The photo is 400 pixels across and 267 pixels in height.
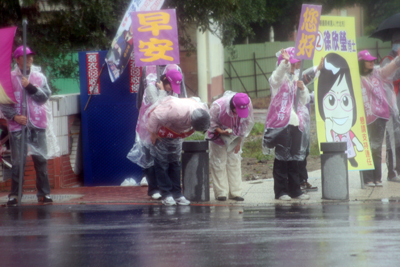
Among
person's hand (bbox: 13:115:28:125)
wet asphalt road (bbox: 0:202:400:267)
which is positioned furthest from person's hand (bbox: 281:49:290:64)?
person's hand (bbox: 13:115:28:125)

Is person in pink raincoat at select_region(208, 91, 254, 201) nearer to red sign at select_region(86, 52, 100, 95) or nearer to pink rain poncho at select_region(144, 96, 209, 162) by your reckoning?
pink rain poncho at select_region(144, 96, 209, 162)

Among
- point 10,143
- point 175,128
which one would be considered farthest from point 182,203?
point 10,143

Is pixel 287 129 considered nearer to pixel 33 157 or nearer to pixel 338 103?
pixel 338 103

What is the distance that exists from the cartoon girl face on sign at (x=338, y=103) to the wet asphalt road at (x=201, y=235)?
1505 mm

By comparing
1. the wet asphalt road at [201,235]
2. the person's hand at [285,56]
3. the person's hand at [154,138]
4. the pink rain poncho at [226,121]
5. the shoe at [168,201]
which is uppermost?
the person's hand at [285,56]

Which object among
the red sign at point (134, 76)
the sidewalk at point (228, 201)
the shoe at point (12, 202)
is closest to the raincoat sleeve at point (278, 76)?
the sidewalk at point (228, 201)

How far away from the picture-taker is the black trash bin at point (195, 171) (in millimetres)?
8648

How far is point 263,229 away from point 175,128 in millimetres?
2069

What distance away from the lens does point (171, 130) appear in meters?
8.03

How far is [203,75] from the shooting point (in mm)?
23031

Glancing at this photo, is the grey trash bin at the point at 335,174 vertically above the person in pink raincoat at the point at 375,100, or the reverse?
the person in pink raincoat at the point at 375,100

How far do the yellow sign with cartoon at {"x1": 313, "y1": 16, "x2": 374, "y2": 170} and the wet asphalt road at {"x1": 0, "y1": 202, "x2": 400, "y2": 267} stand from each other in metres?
1.47

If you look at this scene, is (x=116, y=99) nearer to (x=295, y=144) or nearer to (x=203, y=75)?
(x=295, y=144)

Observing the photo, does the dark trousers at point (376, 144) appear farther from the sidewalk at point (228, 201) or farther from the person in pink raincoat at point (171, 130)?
the person in pink raincoat at point (171, 130)
